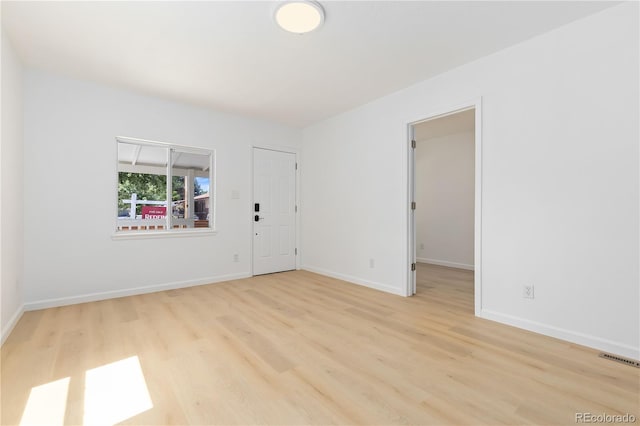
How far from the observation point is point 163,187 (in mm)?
4145

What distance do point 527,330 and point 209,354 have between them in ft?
8.86

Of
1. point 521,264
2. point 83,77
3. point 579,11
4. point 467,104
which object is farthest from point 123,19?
point 521,264

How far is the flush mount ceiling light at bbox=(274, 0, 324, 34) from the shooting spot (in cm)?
216

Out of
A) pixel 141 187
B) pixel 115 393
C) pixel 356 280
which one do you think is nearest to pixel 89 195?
pixel 141 187

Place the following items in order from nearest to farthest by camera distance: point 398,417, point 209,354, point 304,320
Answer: point 398,417 → point 209,354 → point 304,320

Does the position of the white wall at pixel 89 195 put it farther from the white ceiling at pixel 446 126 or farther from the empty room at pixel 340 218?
the white ceiling at pixel 446 126

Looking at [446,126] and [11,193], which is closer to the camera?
[11,193]

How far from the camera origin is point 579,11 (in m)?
2.27

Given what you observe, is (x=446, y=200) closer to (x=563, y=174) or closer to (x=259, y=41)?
(x=563, y=174)

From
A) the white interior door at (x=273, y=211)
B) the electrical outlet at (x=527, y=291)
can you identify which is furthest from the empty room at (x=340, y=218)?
the white interior door at (x=273, y=211)

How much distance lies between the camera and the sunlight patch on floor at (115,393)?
1529mm

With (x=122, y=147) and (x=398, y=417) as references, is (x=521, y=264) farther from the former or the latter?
(x=122, y=147)

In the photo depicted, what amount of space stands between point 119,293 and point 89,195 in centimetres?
125

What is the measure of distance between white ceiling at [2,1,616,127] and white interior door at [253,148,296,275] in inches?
59.2
